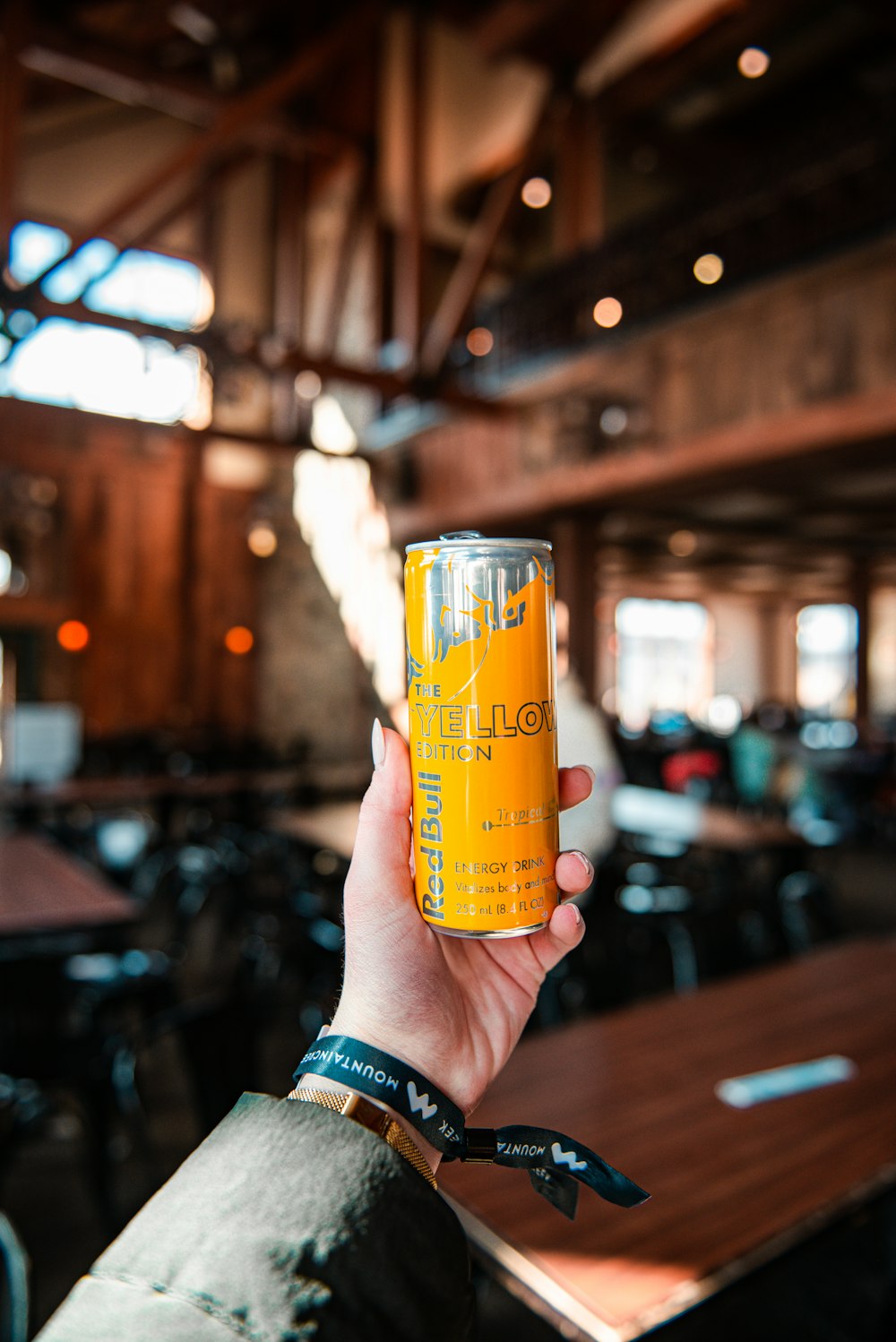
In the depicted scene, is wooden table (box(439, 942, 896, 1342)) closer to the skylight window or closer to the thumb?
the thumb

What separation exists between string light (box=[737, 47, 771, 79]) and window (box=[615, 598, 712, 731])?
12095 millimetres

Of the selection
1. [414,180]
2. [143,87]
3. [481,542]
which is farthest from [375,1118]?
[143,87]

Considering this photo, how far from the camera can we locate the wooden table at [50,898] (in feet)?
11.4

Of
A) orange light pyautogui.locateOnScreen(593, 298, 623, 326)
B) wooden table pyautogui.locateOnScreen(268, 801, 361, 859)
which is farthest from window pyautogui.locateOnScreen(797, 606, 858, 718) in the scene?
wooden table pyautogui.locateOnScreen(268, 801, 361, 859)

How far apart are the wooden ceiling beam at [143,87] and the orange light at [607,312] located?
369 centimetres

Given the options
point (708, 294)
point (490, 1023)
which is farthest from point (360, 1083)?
point (708, 294)

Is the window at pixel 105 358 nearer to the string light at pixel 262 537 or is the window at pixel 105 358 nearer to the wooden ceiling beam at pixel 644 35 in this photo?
the string light at pixel 262 537

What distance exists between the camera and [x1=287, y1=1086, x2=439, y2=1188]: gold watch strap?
0.65 m

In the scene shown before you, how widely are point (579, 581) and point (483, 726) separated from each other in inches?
304

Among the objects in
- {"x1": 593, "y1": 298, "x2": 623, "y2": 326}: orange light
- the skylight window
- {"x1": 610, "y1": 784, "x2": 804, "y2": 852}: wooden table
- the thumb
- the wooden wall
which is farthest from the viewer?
the wooden wall

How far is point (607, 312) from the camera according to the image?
7.22m

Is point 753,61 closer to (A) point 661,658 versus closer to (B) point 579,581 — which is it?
(B) point 579,581

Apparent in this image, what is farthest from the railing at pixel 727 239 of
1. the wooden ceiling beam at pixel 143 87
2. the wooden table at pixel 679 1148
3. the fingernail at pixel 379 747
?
the fingernail at pixel 379 747

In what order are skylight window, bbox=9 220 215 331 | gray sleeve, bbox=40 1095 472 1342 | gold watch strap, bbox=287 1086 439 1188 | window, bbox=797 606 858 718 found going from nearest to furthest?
gray sleeve, bbox=40 1095 472 1342
gold watch strap, bbox=287 1086 439 1188
skylight window, bbox=9 220 215 331
window, bbox=797 606 858 718
